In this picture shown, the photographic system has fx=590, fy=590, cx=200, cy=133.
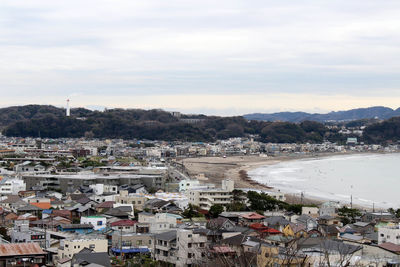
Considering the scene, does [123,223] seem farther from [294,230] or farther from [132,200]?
[132,200]

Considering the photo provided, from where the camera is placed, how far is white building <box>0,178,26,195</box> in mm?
19562

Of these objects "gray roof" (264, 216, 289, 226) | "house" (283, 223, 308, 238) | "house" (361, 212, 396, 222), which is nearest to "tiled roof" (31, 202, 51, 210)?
"gray roof" (264, 216, 289, 226)

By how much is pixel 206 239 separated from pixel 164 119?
8345 cm

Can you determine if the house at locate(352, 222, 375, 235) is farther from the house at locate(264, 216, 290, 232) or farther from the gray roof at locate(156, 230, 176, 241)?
the gray roof at locate(156, 230, 176, 241)

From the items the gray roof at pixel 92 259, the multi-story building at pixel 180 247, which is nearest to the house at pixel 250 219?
the multi-story building at pixel 180 247

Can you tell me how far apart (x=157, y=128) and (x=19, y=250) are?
7250cm

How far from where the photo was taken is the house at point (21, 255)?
9.04 meters

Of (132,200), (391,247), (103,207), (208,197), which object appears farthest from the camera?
(208,197)

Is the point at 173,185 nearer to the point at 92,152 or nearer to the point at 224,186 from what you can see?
the point at 224,186

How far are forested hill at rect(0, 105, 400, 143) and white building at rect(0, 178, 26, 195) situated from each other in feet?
181

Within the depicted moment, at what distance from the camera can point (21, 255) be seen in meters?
9.18

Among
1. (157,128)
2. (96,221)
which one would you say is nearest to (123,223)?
(96,221)

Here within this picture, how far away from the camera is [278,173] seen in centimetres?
3625

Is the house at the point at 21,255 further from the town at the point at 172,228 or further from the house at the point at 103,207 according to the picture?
the house at the point at 103,207
